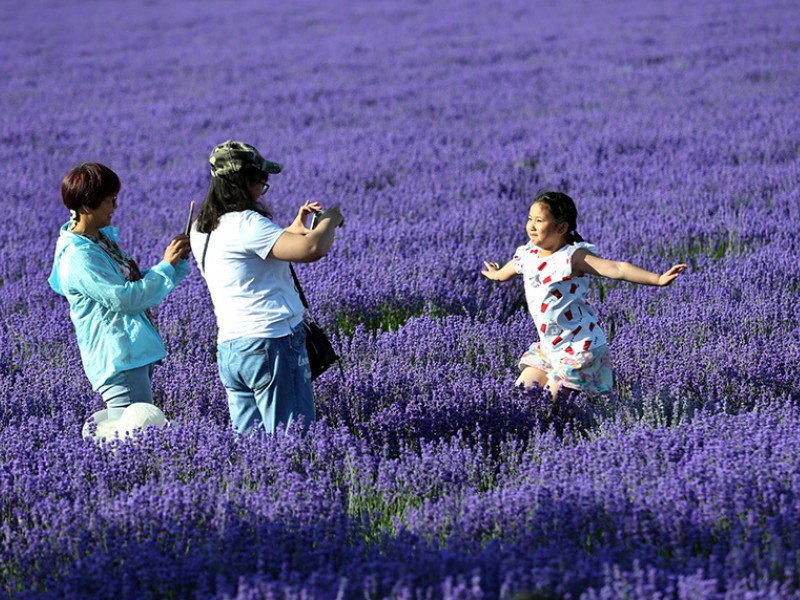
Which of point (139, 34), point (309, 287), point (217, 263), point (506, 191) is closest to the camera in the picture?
point (217, 263)

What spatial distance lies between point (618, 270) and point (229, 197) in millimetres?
1354

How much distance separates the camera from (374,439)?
11.4 ft

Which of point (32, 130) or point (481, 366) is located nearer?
point (481, 366)

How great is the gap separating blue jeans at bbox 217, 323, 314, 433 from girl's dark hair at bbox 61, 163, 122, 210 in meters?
0.68

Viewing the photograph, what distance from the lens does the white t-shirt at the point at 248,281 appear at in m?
3.20

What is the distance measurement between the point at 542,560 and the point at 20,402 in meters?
2.33

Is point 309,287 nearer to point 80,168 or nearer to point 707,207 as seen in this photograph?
point 80,168

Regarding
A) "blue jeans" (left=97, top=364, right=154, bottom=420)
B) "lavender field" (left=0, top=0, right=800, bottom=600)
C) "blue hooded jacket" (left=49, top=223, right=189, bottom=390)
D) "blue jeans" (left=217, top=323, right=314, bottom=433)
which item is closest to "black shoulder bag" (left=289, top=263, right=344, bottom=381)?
"blue jeans" (left=217, top=323, right=314, bottom=433)

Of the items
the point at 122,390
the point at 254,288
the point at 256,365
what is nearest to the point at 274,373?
→ the point at 256,365

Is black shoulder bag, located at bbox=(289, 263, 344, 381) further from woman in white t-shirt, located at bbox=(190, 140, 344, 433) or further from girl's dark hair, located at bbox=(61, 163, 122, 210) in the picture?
girl's dark hair, located at bbox=(61, 163, 122, 210)

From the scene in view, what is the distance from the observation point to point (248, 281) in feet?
10.7

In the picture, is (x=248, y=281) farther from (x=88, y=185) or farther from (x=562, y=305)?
(x=562, y=305)

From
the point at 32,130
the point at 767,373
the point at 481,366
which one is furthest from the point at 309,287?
the point at 32,130

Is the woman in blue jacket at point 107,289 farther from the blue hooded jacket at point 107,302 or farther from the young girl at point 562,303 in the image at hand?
the young girl at point 562,303
